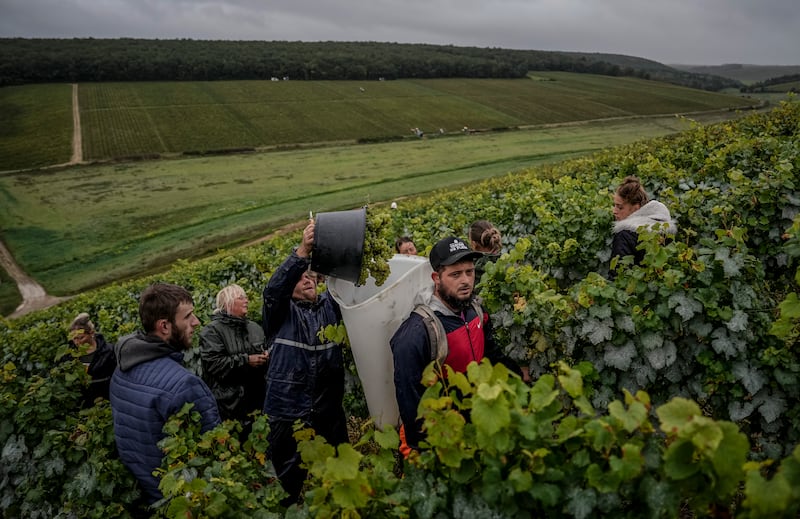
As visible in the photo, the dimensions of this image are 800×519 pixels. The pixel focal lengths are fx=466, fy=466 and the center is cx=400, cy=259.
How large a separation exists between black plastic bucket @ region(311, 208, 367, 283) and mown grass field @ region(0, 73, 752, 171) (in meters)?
54.6

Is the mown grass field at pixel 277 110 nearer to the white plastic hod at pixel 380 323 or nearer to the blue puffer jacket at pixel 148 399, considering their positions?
the blue puffer jacket at pixel 148 399

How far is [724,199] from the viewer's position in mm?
4957

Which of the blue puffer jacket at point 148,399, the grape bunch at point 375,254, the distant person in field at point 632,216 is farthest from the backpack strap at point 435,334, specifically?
the distant person in field at point 632,216

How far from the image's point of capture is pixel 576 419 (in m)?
1.86

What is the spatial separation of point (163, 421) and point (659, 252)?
3439mm

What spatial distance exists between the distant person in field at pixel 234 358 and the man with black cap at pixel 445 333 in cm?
199

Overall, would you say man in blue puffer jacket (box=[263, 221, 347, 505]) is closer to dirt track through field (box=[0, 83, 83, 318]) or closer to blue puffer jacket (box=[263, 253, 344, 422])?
blue puffer jacket (box=[263, 253, 344, 422])

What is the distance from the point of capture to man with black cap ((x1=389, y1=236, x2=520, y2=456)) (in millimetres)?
2938

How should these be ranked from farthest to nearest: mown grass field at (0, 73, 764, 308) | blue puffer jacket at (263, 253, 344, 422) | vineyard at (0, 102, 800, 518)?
mown grass field at (0, 73, 764, 308)
blue puffer jacket at (263, 253, 344, 422)
vineyard at (0, 102, 800, 518)

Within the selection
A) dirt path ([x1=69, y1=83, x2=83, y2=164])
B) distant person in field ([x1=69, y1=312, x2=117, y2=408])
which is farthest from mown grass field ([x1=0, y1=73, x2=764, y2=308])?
distant person in field ([x1=69, y1=312, x2=117, y2=408])

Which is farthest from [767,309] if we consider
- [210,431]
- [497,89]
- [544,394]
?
[497,89]

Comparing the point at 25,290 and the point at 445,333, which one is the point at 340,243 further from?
the point at 25,290

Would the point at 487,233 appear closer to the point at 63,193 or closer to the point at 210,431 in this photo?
the point at 210,431

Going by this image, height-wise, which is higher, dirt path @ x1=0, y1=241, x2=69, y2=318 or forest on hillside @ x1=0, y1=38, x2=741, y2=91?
forest on hillside @ x1=0, y1=38, x2=741, y2=91
